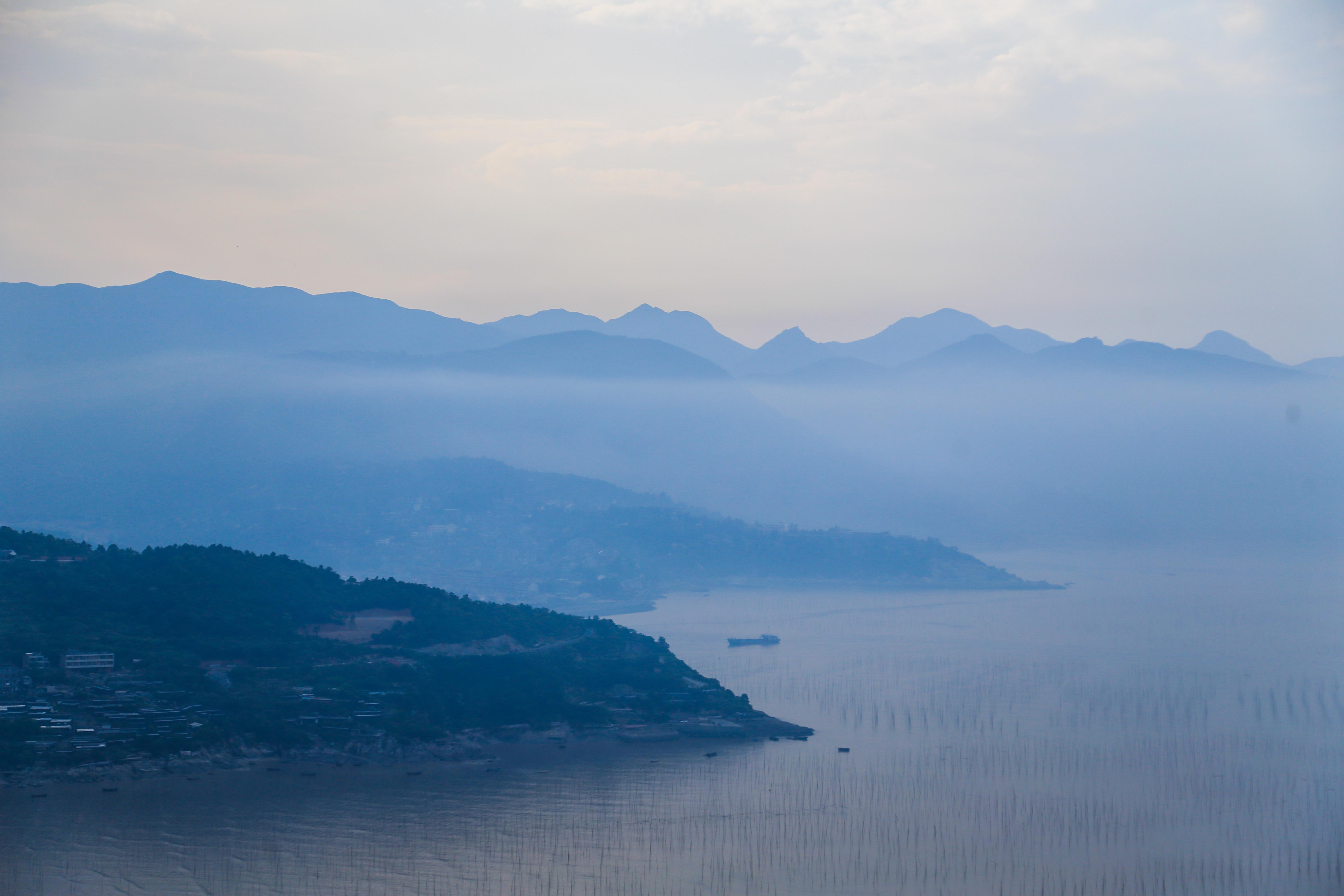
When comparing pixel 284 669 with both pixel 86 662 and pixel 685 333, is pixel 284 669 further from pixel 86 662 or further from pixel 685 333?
pixel 685 333

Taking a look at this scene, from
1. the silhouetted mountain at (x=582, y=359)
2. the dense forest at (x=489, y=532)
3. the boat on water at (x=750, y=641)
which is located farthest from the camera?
the silhouetted mountain at (x=582, y=359)

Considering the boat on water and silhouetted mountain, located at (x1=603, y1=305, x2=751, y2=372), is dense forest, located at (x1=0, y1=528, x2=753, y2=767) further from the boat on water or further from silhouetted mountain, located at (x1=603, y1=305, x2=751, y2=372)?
silhouetted mountain, located at (x1=603, y1=305, x2=751, y2=372)

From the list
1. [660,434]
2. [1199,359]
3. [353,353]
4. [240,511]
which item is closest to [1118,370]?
[1199,359]

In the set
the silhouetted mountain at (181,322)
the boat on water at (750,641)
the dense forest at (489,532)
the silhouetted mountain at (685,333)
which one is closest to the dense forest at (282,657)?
the boat on water at (750,641)

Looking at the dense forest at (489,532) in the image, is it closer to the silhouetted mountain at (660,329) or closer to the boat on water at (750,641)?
the boat on water at (750,641)

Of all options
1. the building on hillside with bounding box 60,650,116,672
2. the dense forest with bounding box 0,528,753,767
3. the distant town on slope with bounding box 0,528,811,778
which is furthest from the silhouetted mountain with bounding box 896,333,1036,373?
the building on hillside with bounding box 60,650,116,672

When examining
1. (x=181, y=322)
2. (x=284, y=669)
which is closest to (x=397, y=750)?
(x=284, y=669)

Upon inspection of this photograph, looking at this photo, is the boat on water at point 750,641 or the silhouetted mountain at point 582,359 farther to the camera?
the silhouetted mountain at point 582,359
